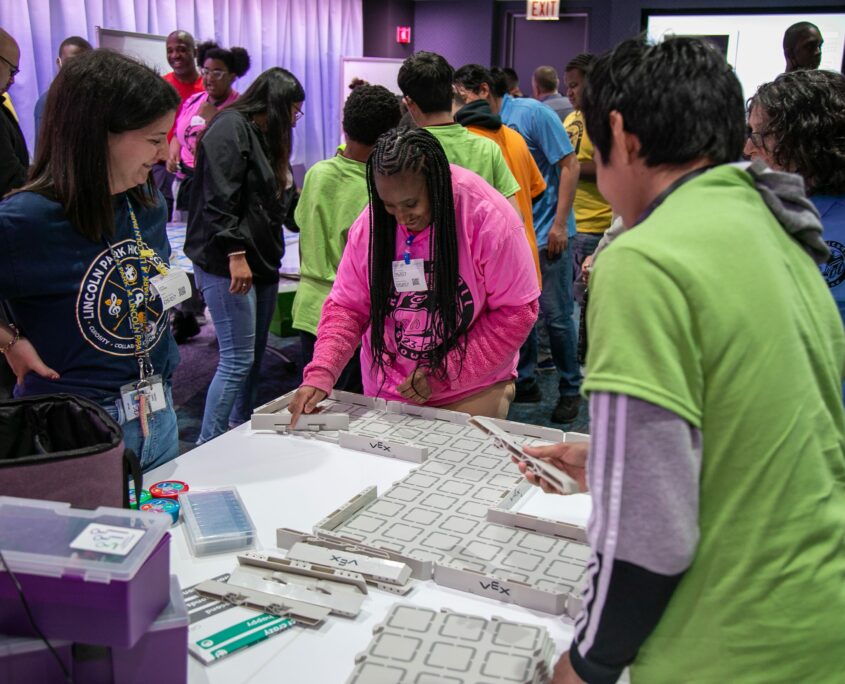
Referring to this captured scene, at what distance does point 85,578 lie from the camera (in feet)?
2.73

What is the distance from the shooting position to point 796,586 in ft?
2.59

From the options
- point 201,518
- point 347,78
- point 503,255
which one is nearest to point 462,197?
point 503,255

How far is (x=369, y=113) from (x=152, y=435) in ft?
4.53

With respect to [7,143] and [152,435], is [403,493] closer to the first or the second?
[152,435]

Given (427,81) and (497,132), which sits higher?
(427,81)

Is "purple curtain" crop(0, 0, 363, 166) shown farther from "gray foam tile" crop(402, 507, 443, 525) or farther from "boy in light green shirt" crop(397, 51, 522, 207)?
"gray foam tile" crop(402, 507, 443, 525)

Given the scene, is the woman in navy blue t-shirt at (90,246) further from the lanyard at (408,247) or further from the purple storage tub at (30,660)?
the purple storage tub at (30,660)

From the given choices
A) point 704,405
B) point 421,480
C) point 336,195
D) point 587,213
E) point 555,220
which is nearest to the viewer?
point 704,405

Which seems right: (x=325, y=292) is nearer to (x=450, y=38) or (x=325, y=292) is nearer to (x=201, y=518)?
(x=201, y=518)

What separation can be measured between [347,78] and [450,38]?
2362mm

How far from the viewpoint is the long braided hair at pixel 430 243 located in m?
1.82

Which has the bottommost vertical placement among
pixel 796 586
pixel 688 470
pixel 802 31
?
pixel 796 586

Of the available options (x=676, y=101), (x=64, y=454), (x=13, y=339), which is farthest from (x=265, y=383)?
(x=676, y=101)

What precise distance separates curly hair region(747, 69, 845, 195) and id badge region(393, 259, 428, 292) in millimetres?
842
